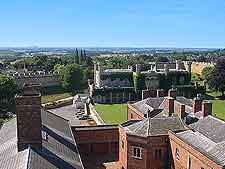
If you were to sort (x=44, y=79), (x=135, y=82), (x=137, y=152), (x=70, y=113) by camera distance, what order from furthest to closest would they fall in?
1. (x=44, y=79)
2. (x=135, y=82)
3. (x=70, y=113)
4. (x=137, y=152)

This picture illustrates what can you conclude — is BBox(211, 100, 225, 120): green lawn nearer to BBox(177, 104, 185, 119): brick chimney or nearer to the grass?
the grass

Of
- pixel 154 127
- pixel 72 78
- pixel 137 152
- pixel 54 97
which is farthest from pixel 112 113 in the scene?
pixel 72 78

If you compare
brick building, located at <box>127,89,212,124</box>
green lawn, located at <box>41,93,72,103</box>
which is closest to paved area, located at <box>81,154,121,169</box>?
brick building, located at <box>127,89,212,124</box>

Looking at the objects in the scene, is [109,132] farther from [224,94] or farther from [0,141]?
[224,94]

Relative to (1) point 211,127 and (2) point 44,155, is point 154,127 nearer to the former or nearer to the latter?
(1) point 211,127

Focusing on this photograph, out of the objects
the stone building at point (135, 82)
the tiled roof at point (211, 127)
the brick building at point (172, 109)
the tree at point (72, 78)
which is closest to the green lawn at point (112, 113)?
the brick building at point (172, 109)

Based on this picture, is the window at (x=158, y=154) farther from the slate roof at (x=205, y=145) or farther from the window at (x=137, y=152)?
the slate roof at (x=205, y=145)

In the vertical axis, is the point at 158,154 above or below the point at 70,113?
above
